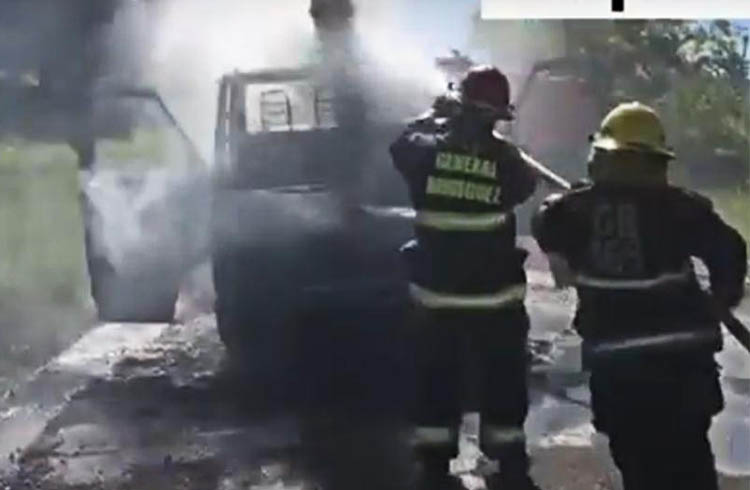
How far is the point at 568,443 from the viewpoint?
2336 mm

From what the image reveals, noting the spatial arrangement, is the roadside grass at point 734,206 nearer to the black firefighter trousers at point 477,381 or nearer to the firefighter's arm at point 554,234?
the firefighter's arm at point 554,234

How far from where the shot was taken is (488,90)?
227cm

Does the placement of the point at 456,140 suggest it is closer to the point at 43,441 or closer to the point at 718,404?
the point at 718,404

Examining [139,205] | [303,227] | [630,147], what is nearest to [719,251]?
[630,147]

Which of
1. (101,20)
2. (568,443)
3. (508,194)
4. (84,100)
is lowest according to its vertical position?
(568,443)

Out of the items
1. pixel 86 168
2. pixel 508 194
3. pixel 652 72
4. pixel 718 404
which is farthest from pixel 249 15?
pixel 718 404

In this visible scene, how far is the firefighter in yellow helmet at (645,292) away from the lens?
2.23 metres

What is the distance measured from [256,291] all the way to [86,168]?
0.38 metres

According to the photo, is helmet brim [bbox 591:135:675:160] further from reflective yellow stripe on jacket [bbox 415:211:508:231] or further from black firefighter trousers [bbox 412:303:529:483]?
black firefighter trousers [bbox 412:303:529:483]

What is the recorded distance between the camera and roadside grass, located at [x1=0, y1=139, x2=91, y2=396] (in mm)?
2346

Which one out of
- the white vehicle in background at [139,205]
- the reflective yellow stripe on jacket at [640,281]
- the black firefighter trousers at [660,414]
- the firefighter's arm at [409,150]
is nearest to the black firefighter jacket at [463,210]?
the firefighter's arm at [409,150]
